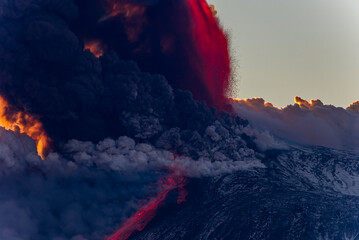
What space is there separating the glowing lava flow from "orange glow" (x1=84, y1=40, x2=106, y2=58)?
17.3 meters

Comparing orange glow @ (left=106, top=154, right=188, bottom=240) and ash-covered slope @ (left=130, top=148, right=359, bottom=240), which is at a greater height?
orange glow @ (left=106, top=154, right=188, bottom=240)

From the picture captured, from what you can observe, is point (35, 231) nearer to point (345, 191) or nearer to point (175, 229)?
point (175, 229)

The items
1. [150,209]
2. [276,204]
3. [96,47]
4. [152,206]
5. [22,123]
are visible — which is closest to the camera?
[22,123]

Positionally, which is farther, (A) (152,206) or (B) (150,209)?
(B) (150,209)

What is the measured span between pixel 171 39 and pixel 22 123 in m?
19.2

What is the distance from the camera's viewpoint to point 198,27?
4966 cm

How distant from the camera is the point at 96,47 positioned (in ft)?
144

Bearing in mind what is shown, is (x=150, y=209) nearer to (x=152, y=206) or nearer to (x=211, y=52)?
(x=152, y=206)

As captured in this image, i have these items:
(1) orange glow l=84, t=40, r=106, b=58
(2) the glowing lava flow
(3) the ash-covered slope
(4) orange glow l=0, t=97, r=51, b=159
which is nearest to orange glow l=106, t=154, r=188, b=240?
(2) the glowing lava flow

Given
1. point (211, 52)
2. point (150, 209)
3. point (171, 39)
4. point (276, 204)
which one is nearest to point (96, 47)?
point (171, 39)

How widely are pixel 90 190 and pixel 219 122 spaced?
18451mm

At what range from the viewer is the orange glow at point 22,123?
3791 cm

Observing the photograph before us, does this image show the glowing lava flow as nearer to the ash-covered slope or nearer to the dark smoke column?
the ash-covered slope

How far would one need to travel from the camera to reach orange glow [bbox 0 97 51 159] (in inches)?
1492
